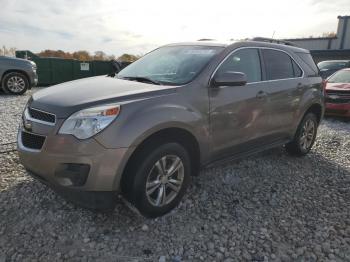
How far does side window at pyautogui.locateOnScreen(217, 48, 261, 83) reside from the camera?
3.74 metres

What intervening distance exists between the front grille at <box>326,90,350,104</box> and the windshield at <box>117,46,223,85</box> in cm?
628

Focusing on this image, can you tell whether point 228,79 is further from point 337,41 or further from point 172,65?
point 337,41

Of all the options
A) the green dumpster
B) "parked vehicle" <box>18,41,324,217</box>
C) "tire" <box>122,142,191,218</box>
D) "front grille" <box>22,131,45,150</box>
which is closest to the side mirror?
"parked vehicle" <box>18,41,324,217</box>

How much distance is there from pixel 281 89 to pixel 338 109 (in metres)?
5.17

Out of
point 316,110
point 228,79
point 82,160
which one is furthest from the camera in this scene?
point 316,110

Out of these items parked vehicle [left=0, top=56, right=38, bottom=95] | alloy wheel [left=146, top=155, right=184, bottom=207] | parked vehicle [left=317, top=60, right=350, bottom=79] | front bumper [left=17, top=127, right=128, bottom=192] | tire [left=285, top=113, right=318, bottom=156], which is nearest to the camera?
front bumper [left=17, top=127, right=128, bottom=192]

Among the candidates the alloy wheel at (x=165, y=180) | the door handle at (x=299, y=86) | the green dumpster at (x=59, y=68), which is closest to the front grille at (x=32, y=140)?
the alloy wheel at (x=165, y=180)

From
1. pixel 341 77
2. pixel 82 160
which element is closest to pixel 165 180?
pixel 82 160

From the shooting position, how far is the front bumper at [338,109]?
28.2 ft

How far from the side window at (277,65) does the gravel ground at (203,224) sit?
4.58ft

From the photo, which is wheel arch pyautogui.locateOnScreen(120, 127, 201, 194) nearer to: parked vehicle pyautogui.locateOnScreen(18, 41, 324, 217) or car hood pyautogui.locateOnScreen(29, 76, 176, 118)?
parked vehicle pyautogui.locateOnScreen(18, 41, 324, 217)

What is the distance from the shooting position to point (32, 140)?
9.72 ft

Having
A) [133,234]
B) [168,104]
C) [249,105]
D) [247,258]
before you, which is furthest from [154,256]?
[249,105]

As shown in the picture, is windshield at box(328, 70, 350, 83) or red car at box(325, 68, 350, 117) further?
windshield at box(328, 70, 350, 83)
